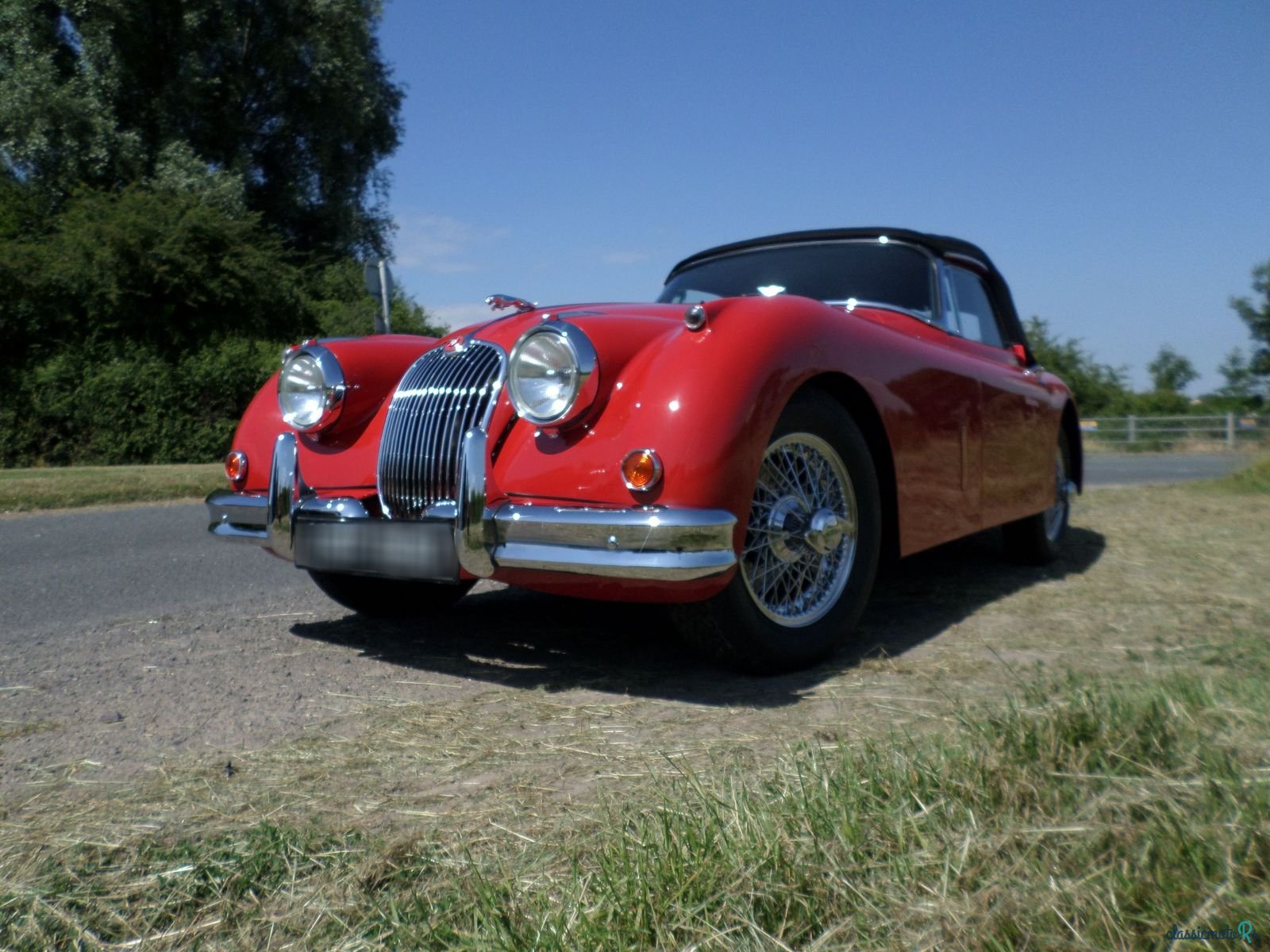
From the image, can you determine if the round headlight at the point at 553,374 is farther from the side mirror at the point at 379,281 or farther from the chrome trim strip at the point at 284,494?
the side mirror at the point at 379,281

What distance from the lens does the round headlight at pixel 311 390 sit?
11.4ft

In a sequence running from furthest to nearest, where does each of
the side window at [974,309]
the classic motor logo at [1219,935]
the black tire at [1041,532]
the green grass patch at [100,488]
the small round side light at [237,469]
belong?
the green grass patch at [100,488] < the black tire at [1041,532] < the side window at [974,309] < the small round side light at [237,469] < the classic motor logo at [1219,935]

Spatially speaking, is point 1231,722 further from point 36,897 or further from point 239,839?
point 36,897

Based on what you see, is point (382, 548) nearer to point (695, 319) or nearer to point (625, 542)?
point (625, 542)

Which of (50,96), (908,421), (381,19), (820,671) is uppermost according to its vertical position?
(381,19)

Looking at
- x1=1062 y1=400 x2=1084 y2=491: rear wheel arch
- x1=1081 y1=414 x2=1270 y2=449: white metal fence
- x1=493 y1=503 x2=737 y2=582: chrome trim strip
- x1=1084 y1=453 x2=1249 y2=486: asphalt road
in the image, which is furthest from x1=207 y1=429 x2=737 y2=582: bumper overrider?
x1=1081 y1=414 x2=1270 y2=449: white metal fence

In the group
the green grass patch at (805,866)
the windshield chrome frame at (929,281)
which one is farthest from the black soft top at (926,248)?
the green grass patch at (805,866)

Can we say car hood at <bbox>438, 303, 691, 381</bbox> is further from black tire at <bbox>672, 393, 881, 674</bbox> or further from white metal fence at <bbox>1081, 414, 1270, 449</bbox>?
white metal fence at <bbox>1081, 414, 1270, 449</bbox>

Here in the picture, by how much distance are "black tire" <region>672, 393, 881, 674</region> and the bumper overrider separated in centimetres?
30

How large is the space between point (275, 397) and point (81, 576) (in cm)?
193

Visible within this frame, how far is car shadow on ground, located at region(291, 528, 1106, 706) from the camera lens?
302 centimetres

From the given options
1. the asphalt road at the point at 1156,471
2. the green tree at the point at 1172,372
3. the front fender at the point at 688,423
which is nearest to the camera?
the front fender at the point at 688,423

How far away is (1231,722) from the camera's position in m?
2.06

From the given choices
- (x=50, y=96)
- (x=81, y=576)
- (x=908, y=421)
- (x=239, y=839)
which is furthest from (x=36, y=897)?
(x=50, y=96)
